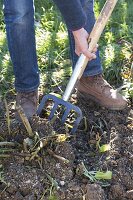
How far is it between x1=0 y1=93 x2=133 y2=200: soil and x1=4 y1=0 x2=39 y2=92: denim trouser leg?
291 millimetres

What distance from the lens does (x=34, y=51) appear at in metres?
2.73

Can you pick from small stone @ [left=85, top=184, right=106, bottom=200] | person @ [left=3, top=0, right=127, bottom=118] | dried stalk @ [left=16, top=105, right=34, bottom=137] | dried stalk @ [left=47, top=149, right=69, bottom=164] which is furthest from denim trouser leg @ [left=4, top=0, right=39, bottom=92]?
small stone @ [left=85, top=184, right=106, bottom=200]

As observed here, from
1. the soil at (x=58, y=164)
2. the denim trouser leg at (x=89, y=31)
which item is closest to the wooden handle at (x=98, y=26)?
the denim trouser leg at (x=89, y=31)

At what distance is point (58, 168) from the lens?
2404mm

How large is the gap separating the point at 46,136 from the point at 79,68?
0.44 m

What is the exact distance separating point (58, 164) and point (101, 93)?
2.27 feet

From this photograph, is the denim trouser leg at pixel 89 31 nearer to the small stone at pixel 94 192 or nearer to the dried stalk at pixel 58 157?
the dried stalk at pixel 58 157

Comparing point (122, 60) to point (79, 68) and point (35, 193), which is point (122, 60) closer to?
point (79, 68)

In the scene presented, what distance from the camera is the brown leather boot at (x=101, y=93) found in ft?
9.55

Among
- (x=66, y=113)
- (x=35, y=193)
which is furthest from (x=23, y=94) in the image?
(x=35, y=193)

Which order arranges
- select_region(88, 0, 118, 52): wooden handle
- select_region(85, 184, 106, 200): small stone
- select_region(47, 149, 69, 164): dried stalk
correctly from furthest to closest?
select_region(88, 0, 118, 52): wooden handle → select_region(47, 149, 69, 164): dried stalk → select_region(85, 184, 106, 200): small stone

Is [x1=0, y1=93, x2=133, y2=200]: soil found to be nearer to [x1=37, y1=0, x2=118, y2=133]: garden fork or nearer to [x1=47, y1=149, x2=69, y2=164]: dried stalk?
[x1=47, y1=149, x2=69, y2=164]: dried stalk

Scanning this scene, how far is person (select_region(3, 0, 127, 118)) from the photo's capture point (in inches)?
93.5

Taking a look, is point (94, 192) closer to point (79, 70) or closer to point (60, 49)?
point (79, 70)
